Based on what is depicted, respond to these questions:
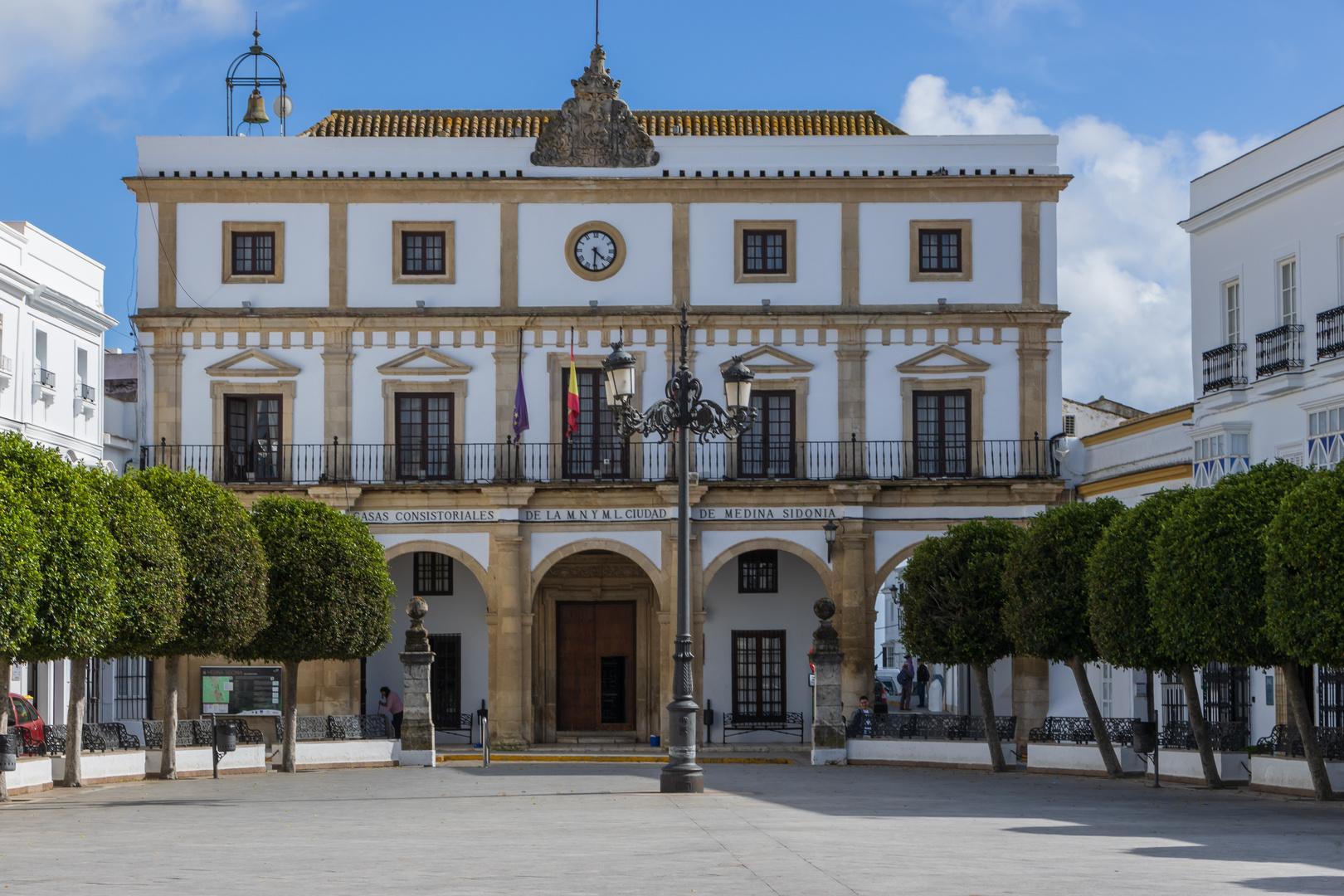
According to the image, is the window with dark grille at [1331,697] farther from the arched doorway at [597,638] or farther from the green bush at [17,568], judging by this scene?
the green bush at [17,568]

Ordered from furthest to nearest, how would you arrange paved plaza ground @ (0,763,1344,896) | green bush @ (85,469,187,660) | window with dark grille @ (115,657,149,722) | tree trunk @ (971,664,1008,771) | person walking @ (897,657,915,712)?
person walking @ (897,657,915,712) < window with dark grille @ (115,657,149,722) < tree trunk @ (971,664,1008,771) < green bush @ (85,469,187,660) < paved plaza ground @ (0,763,1344,896)

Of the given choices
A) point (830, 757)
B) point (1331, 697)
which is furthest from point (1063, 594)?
point (830, 757)

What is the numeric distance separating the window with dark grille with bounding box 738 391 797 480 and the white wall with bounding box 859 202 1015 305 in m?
2.84

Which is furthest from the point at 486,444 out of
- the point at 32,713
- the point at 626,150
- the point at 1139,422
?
the point at 1139,422

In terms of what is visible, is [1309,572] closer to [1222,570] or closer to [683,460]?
[1222,570]

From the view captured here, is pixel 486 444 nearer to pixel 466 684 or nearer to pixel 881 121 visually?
pixel 466 684

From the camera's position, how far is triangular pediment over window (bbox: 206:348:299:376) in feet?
114

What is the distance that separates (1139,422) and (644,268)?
9.91m

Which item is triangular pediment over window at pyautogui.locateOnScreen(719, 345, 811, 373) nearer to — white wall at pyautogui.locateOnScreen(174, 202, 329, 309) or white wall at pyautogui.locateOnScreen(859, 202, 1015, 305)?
white wall at pyautogui.locateOnScreen(859, 202, 1015, 305)

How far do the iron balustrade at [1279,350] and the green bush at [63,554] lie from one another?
16606mm

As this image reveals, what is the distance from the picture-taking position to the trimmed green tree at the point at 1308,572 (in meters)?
18.1

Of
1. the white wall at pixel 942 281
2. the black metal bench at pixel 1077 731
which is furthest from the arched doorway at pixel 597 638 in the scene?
the black metal bench at pixel 1077 731

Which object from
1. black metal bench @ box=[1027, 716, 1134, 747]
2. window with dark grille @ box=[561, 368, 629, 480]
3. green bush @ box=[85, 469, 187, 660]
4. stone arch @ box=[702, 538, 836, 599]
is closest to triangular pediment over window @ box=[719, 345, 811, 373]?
window with dark grille @ box=[561, 368, 629, 480]

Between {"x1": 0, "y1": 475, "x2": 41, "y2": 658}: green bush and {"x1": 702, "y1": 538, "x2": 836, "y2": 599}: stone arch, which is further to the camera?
{"x1": 702, "y1": 538, "x2": 836, "y2": 599}: stone arch
